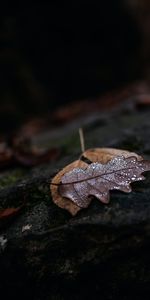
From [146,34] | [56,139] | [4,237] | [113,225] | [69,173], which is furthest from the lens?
[146,34]

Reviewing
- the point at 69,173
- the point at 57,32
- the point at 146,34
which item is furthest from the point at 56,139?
the point at 146,34

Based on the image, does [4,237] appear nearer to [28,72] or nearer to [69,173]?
[69,173]

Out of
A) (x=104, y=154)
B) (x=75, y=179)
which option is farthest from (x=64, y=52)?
(x=75, y=179)

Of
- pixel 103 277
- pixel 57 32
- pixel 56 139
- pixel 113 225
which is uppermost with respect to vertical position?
pixel 57 32

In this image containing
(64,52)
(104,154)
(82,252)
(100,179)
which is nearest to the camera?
Answer: (82,252)

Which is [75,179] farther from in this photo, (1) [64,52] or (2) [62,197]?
(1) [64,52]
